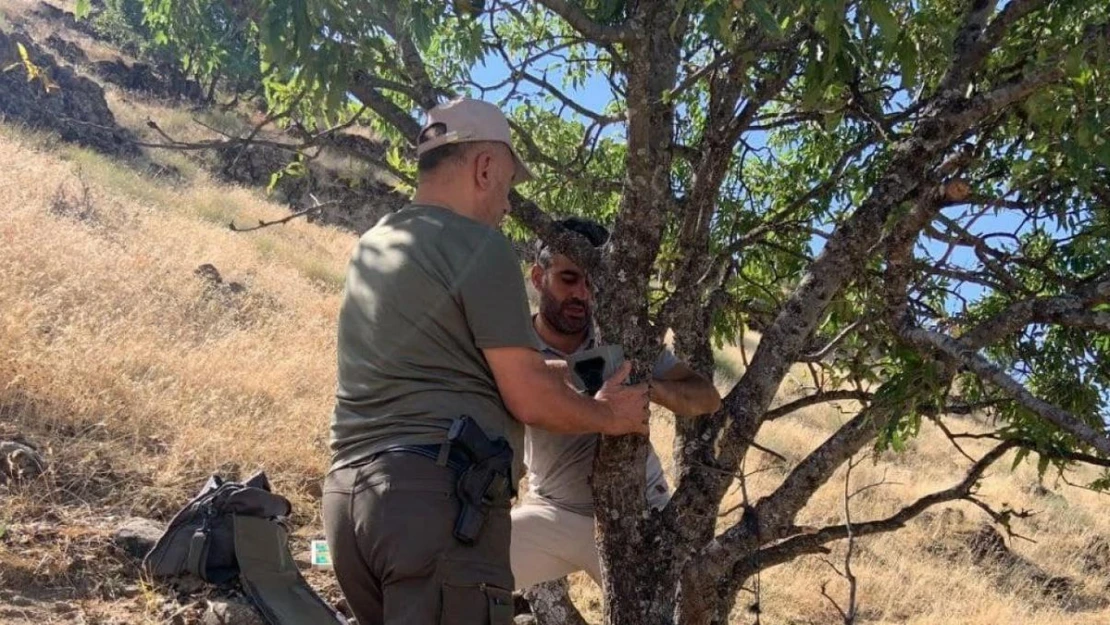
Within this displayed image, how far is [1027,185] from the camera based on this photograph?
3.59 m

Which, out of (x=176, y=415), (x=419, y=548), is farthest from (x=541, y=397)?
(x=176, y=415)

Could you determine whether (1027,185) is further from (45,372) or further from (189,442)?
(45,372)

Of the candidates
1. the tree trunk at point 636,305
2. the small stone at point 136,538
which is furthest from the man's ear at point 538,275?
the small stone at point 136,538

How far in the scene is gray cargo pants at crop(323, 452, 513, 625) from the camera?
7.47 feet

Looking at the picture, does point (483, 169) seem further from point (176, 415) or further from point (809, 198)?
point (176, 415)

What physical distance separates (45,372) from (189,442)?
0.96 meters

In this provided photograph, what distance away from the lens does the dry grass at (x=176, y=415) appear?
4969 millimetres

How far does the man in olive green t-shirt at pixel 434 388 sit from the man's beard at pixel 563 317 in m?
1.16

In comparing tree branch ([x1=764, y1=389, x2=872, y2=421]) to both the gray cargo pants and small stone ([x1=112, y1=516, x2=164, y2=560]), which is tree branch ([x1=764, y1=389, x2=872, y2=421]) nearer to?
the gray cargo pants

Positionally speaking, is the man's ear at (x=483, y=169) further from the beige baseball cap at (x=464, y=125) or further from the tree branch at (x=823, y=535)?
the tree branch at (x=823, y=535)

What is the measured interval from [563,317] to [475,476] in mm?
1449

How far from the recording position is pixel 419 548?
2275mm

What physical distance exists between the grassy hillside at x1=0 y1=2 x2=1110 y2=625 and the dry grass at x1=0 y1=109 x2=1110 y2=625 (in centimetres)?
2

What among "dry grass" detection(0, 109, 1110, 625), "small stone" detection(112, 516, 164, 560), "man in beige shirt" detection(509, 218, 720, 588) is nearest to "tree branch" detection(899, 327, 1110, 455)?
"man in beige shirt" detection(509, 218, 720, 588)
